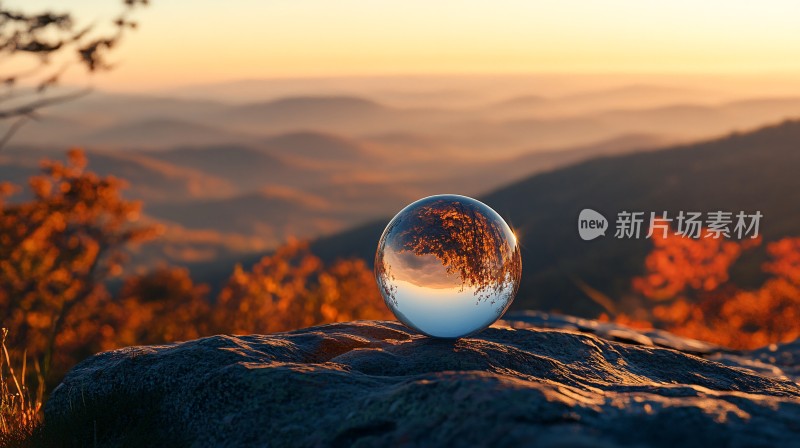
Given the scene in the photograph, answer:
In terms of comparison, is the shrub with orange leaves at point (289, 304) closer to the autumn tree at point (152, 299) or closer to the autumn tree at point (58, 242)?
the autumn tree at point (58, 242)

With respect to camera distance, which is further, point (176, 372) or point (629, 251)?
point (629, 251)

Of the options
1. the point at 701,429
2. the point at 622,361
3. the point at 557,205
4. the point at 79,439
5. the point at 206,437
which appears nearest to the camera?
the point at 701,429

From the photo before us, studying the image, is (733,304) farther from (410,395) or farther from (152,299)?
(410,395)

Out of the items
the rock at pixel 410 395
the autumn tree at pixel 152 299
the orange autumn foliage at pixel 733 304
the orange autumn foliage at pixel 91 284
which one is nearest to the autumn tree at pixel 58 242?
the orange autumn foliage at pixel 91 284

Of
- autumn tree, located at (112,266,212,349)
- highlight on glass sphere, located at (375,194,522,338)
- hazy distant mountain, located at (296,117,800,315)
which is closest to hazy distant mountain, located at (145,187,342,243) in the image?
hazy distant mountain, located at (296,117,800,315)

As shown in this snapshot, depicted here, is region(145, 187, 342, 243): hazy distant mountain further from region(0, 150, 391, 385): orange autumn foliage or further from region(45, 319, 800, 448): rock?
region(45, 319, 800, 448): rock

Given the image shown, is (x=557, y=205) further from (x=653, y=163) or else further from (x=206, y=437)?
(x=206, y=437)

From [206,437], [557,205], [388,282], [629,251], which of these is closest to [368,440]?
[206,437]
